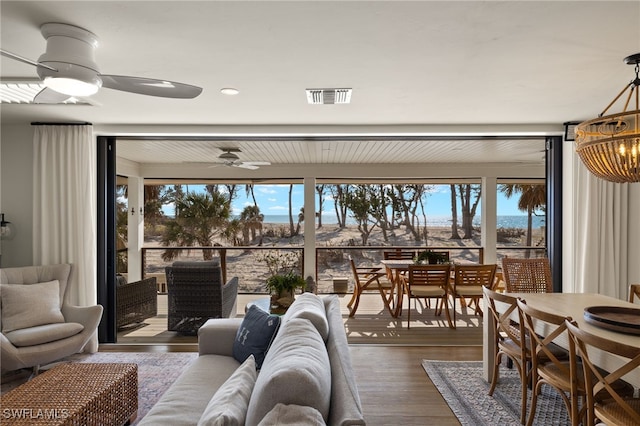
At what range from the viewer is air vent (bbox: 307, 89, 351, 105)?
298 cm

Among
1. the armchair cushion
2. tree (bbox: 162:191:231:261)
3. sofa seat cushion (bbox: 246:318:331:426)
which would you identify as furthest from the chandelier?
tree (bbox: 162:191:231:261)

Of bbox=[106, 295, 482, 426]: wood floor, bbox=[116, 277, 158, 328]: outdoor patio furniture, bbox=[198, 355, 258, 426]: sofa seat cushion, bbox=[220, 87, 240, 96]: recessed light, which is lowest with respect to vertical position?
bbox=[106, 295, 482, 426]: wood floor

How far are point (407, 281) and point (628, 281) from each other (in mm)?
2430

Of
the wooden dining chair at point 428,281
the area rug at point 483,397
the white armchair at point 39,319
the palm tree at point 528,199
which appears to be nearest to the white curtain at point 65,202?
the white armchair at point 39,319

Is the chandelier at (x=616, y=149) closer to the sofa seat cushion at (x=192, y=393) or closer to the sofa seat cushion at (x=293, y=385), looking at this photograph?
the sofa seat cushion at (x=293, y=385)

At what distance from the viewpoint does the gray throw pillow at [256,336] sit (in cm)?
250

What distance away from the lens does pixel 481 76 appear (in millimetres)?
2697

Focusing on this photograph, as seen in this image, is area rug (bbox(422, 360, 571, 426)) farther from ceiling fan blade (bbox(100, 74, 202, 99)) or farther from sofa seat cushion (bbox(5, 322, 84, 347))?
sofa seat cushion (bbox(5, 322, 84, 347))

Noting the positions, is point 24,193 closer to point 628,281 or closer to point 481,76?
point 481,76

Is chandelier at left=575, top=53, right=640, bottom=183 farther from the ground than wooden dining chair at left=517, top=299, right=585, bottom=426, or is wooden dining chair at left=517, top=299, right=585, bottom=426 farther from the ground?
chandelier at left=575, top=53, right=640, bottom=183

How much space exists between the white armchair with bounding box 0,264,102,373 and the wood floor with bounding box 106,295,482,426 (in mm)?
692

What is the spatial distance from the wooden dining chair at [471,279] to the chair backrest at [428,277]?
138 mm

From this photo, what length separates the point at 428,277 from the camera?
5320mm

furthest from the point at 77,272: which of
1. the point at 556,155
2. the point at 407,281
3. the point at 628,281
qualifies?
the point at 628,281
